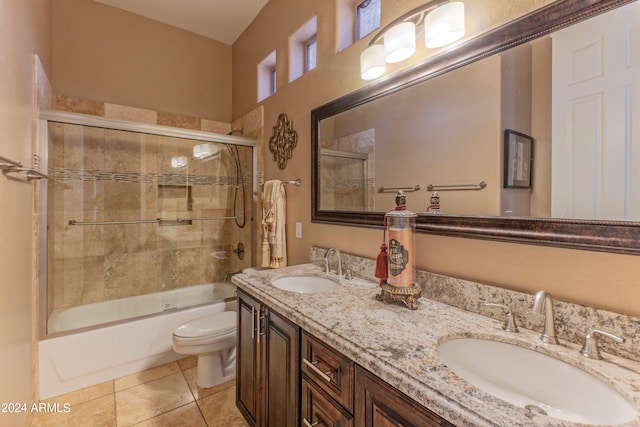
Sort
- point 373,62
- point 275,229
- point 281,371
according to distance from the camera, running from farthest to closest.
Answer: point 275,229 < point 373,62 < point 281,371

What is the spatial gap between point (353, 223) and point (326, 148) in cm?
55

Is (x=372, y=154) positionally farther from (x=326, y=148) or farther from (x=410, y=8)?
(x=410, y=8)

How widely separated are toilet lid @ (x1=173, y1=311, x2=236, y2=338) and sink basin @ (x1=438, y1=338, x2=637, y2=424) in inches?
61.9

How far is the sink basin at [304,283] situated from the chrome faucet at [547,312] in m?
0.94

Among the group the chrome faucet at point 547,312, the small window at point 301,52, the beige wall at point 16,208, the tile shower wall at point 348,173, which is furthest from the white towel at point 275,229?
the chrome faucet at point 547,312

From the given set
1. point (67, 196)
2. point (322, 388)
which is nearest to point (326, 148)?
point (322, 388)

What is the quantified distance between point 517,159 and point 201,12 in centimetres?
300

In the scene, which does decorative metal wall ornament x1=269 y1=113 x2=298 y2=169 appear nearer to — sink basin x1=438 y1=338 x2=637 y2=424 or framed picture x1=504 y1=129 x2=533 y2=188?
framed picture x1=504 y1=129 x2=533 y2=188

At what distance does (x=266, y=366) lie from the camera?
131 centimetres

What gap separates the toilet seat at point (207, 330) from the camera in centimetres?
186

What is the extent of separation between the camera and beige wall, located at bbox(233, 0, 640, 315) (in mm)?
815

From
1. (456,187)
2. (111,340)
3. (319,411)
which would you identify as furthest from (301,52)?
(111,340)

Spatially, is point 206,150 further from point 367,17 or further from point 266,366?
point 266,366

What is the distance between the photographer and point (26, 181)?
1617 millimetres
